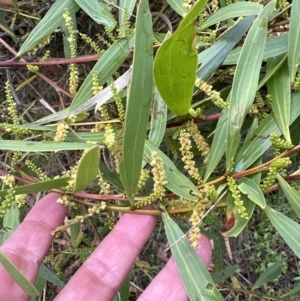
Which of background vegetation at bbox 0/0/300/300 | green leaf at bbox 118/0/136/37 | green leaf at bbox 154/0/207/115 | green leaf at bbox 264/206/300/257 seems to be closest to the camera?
green leaf at bbox 154/0/207/115

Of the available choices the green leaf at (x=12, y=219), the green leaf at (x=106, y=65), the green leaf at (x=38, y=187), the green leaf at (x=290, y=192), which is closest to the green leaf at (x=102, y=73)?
the green leaf at (x=106, y=65)

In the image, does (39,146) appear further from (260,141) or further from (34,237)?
(260,141)

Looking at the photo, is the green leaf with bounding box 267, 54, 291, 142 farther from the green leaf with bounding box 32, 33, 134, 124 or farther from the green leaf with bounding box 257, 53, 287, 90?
the green leaf with bounding box 32, 33, 134, 124

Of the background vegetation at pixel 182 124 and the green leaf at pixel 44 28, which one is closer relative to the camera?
the background vegetation at pixel 182 124

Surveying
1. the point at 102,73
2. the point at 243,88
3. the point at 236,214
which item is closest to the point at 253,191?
the point at 236,214

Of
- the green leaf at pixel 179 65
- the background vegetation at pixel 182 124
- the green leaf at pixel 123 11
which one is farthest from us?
the green leaf at pixel 123 11

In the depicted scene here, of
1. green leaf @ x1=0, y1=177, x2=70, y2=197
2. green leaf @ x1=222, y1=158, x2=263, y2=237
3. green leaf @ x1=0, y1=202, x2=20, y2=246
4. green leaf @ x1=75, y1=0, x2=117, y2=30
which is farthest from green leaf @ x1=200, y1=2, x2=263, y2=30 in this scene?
green leaf @ x1=0, y1=202, x2=20, y2=246

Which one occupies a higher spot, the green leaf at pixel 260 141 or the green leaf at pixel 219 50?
the green leaf at pixel 219 50

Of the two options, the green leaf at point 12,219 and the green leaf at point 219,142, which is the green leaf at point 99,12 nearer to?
the green leaf at point 219,142
